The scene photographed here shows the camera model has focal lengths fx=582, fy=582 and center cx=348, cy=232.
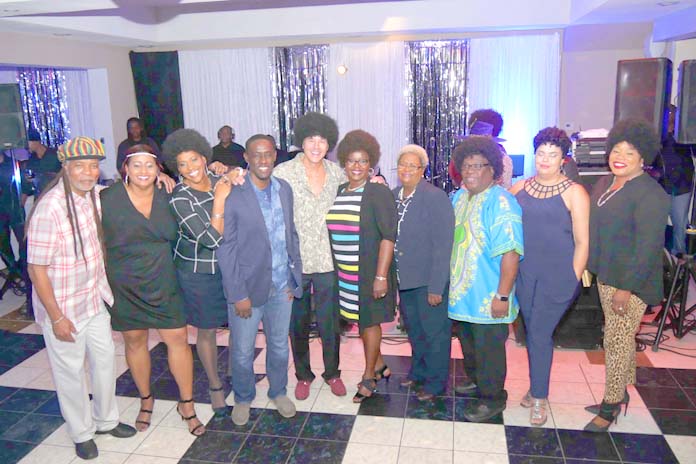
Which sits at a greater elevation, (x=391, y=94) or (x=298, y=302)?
(x=391, y=94)

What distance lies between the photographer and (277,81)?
8117 millimetres

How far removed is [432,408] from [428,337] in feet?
1.35

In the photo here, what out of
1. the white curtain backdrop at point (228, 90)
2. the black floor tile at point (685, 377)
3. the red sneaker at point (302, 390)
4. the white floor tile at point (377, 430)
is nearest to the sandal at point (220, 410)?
the red sneaker at point (302, 390)

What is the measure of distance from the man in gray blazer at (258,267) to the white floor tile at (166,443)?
0.93ft

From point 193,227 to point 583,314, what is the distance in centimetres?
275

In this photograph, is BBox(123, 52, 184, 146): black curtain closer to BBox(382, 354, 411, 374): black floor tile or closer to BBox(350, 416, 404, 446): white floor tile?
BBox(382, 354, 411, 374): black floor tile

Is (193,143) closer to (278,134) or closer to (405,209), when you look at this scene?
(405,209)

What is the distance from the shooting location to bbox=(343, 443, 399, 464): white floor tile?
2854mm

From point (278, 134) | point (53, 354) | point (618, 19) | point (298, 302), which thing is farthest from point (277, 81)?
point (53, 354)

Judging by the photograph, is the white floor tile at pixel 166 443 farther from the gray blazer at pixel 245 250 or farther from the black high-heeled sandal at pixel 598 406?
the black high-heeled sandal at pixel 598 406

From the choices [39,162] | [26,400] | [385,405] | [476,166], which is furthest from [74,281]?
[39,162]

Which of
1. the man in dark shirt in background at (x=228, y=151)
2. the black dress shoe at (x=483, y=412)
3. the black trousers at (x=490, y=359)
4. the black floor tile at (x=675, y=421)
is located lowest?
the black floor tile at (x=675, y=421)

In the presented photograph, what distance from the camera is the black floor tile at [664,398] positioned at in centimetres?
328

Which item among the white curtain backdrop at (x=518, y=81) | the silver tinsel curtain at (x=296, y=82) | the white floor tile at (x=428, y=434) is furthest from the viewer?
the silver tinsel curtain at (x=296, y=82)
